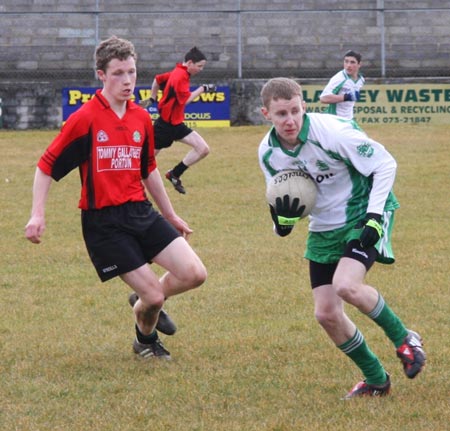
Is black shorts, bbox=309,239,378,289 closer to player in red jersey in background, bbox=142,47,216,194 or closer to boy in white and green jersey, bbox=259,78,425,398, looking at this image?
boy in white and green jersey, bbox=259,78,425,398

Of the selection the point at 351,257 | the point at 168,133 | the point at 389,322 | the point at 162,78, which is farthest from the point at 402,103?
the point at 351,257

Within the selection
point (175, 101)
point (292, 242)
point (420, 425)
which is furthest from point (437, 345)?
point (175, 101)

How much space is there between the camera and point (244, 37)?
2498 centimetres

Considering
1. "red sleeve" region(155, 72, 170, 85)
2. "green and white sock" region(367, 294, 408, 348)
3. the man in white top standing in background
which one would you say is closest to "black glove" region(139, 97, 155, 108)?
"red sleeve" region(155, 72, 170, 85)

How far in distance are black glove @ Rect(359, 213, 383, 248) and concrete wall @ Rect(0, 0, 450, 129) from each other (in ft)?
64.4

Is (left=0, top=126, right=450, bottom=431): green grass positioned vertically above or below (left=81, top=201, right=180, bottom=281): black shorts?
below

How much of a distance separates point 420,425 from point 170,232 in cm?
197

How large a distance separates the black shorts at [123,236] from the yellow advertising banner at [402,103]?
52.8ft

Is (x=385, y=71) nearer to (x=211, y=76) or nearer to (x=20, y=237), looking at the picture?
(x=211, y=76)

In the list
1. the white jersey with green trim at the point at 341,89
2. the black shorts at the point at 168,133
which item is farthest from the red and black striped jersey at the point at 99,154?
the white jersey with green trim at the point at 341,89

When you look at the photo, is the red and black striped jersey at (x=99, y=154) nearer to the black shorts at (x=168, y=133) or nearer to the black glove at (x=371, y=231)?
the black glove at (x=371, y=231)

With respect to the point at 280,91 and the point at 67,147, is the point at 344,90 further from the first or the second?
the point at 280,91

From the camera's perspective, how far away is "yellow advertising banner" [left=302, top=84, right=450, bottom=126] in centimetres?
2162

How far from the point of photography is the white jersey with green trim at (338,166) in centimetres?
505
